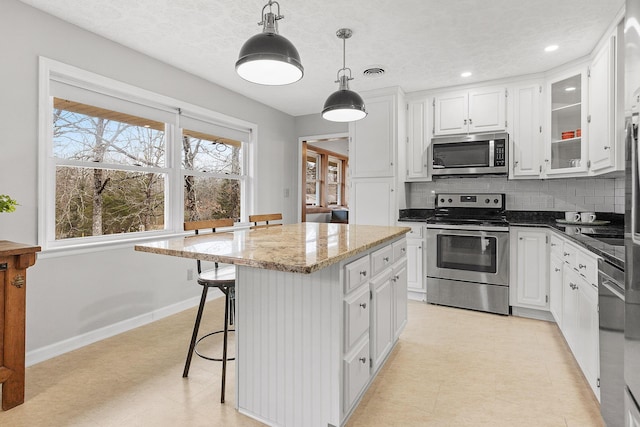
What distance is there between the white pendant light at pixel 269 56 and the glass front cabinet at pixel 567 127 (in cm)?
287

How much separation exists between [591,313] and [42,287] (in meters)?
3.55

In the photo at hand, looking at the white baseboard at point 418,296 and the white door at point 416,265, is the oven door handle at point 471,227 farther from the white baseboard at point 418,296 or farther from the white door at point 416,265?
the white baseboard at point 418,296

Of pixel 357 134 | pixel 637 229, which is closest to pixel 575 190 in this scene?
pixel 357 134

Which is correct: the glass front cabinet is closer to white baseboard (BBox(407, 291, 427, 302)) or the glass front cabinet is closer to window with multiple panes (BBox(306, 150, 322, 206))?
white baseboard (BBox(407, 291, 427, 302))

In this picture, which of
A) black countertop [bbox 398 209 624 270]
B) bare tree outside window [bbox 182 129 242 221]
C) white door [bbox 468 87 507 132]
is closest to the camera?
black countertop [bbox 398 209 624 270]

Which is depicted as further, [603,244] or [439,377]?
[439,377]

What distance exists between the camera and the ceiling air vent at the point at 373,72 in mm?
3417

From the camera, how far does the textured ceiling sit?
7.65 ft

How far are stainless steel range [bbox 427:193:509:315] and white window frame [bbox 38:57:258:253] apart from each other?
2722mm

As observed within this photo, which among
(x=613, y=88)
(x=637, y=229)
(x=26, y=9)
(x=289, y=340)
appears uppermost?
(x=26, y=9)

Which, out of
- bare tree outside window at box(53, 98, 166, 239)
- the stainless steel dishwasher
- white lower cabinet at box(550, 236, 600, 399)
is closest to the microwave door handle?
white lower cabinet at box(550, 236, 600, 399)

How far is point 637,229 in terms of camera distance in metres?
1.05

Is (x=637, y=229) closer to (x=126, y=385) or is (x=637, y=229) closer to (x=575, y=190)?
(x=126, y=385)

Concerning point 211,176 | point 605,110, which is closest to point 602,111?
point 605,110
